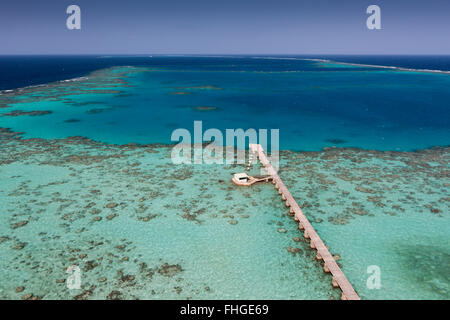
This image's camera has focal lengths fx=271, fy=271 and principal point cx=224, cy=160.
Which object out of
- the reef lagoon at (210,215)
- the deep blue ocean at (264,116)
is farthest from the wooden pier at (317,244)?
the deep blue ocean at (264,116)

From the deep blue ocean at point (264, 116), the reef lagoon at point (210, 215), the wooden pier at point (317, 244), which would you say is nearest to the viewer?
the wooden pier at point (317, 244)

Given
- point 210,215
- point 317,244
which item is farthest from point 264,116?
point 317,244

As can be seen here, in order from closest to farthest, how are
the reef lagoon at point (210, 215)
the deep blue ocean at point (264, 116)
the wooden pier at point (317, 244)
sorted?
the wooden pier at point (317, 244) → the reef lagoon at point (210, 215) → the deep blue ocean at point (264, 116)

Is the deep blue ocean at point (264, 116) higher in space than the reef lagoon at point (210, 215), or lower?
higher

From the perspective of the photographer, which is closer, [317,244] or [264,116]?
[317,244]

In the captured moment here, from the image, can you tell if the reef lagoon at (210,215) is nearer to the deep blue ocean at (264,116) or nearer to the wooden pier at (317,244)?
the wooden pier at (317,244)

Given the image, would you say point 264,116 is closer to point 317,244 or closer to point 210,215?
point 210,215

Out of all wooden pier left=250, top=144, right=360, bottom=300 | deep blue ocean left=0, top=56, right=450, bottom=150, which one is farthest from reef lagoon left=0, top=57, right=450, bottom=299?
deep blue ocean left=0, top=56, right=450, bottom=150

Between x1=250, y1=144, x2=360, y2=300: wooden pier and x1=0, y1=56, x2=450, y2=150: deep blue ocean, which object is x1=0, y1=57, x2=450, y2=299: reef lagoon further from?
x1=0, y1=56, x2=450, y2=150: deep blue ocean
